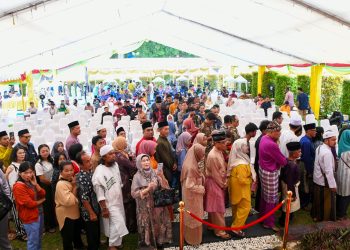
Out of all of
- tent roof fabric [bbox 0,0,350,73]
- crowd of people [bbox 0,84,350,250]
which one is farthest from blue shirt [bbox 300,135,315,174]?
tent roof fabric [bbox 0,0,350,73]

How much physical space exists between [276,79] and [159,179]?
15.7m

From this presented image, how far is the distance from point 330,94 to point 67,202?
13.8 m

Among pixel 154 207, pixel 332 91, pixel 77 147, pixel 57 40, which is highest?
pixel 57 40

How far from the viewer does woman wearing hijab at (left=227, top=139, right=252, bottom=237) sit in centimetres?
474

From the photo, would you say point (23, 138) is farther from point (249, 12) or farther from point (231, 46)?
point (231, 46)

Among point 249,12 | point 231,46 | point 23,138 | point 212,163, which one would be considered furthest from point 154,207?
point 231,46

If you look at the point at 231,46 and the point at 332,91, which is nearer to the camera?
the point at 332,91

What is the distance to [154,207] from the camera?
4.54 meters

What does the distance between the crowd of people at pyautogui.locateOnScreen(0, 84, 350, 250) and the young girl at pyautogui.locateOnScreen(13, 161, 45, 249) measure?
11 mm

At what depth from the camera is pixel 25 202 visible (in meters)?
3.93

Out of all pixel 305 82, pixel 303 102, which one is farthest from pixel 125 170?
pixel 305 82

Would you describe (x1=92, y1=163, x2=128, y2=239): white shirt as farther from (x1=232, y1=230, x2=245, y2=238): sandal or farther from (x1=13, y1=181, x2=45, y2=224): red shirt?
(x1=232, y1=230, x2=245, y2=238): sandal

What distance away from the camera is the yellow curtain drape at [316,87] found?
14242mm

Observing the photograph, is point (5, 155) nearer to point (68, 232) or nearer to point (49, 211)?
point (49, 211)
